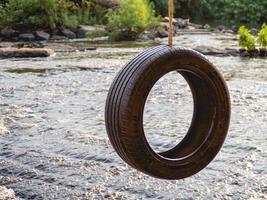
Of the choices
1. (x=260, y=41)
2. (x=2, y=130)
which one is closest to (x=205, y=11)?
(x=260, y=41)

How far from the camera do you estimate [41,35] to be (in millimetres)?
22906

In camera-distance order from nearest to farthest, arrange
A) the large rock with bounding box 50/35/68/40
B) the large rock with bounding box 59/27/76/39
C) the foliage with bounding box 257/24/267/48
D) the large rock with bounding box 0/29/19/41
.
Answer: the foliage with bounding box 257/24/267/48 → the large rock with bounding box 0/29/19/41 → the large rock with bounding box 50/35/68/40 → the large rock with bounding box 59/27/76/39

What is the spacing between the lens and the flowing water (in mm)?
5617

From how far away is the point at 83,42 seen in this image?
70.4ft

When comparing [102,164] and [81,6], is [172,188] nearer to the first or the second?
[102,164]

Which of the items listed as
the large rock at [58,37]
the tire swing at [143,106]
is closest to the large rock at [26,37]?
the large rock at [58,37]

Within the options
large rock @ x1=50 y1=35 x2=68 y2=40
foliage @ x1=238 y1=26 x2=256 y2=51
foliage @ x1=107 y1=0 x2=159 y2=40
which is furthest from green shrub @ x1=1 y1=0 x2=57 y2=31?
foliage @ x1=238 y1=26 x2=256 y2=51

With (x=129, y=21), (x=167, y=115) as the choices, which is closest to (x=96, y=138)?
(x=167, y=115)

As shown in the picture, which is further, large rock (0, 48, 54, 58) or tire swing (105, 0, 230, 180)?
→ large rock (0, 48, 54, 58)

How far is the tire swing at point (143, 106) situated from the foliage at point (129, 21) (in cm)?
1751

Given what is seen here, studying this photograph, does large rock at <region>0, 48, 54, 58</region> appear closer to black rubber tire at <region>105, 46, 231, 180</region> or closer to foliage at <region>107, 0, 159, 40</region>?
foliage at <region>107, 0, 159, 40</region>

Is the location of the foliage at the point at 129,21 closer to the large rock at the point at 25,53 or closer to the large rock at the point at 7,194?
the large rock at the point at 25,53

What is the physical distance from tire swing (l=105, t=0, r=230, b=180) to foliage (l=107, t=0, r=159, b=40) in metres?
17.5

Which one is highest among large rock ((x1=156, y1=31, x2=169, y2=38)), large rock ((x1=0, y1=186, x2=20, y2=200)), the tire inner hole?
large rock ((x1=156, y1=31, x2=169, y2=38))
